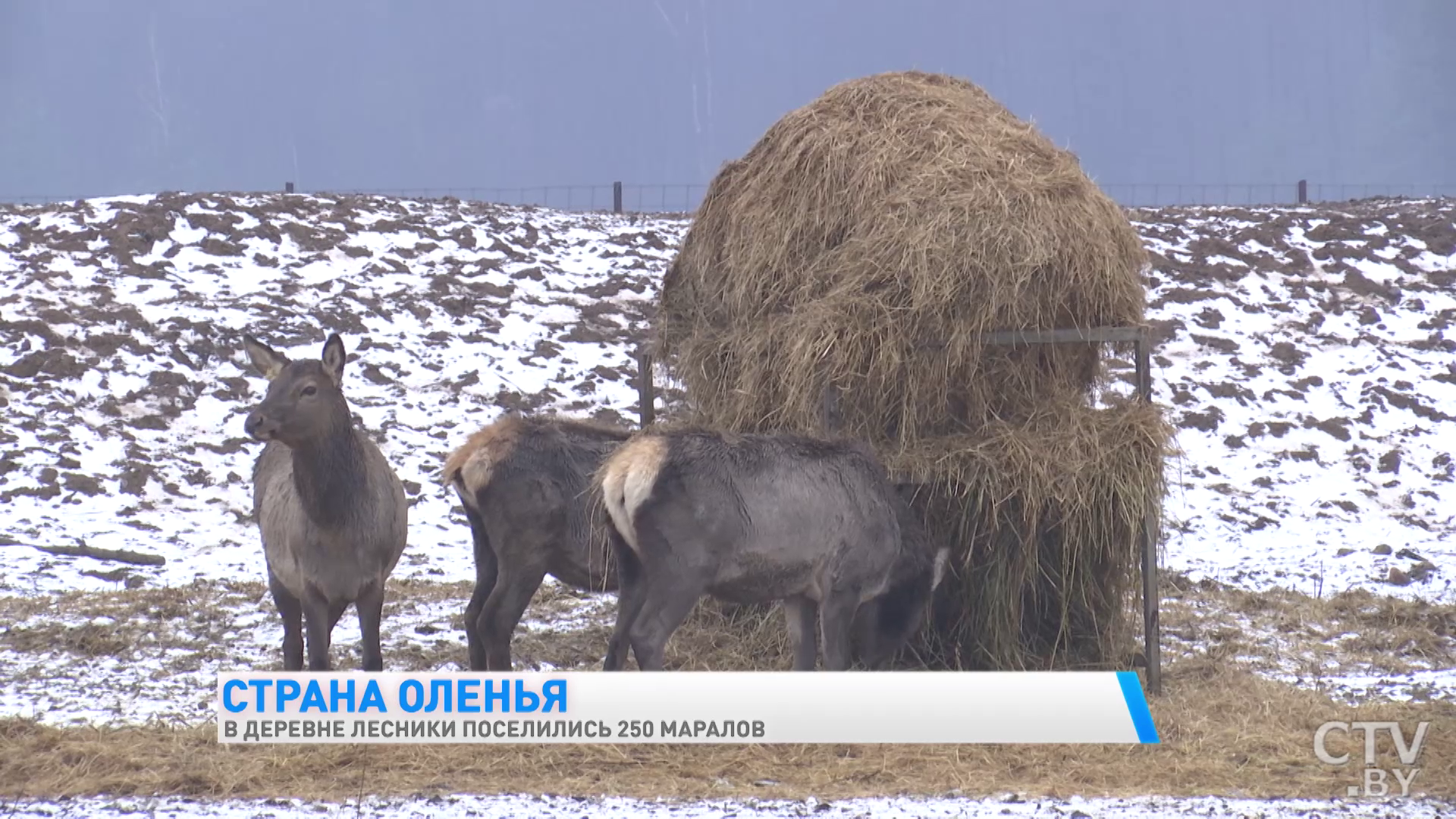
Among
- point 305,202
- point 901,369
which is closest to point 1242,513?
point 901,369

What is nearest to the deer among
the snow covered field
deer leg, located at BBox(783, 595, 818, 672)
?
the snow covered field

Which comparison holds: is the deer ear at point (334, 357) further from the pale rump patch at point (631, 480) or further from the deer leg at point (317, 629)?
the pale rump patch at point (631, 480)

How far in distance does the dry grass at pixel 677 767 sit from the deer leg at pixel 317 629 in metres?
0.99

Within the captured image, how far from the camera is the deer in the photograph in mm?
7230

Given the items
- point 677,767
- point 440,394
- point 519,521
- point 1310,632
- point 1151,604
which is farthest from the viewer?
point 440,394

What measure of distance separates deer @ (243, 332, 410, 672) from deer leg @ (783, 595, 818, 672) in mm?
2219

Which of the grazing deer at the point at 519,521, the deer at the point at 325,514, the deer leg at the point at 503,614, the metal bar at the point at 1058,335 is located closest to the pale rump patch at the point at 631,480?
the grazing deer at the point at 519,521

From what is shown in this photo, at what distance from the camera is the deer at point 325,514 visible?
723 centimetres

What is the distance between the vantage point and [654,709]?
595 cm

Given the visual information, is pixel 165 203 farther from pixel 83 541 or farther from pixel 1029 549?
pixel 1029 549

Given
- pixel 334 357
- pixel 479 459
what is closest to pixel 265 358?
pixel 334 357

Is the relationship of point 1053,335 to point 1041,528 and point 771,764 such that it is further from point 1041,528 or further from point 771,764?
point 771,764

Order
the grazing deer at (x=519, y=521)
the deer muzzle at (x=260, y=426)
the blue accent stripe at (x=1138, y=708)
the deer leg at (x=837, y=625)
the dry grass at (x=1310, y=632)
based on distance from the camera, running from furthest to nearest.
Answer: the dry grass at (x=1310, y=632)
the grazing deer at (x=519, y=521)
the deer leg at (x=837, y=625)
the deer muzzle at (x=260, y=426)
the blue accent stripe at (x=1138, y=708)

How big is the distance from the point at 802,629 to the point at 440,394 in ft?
26.7
